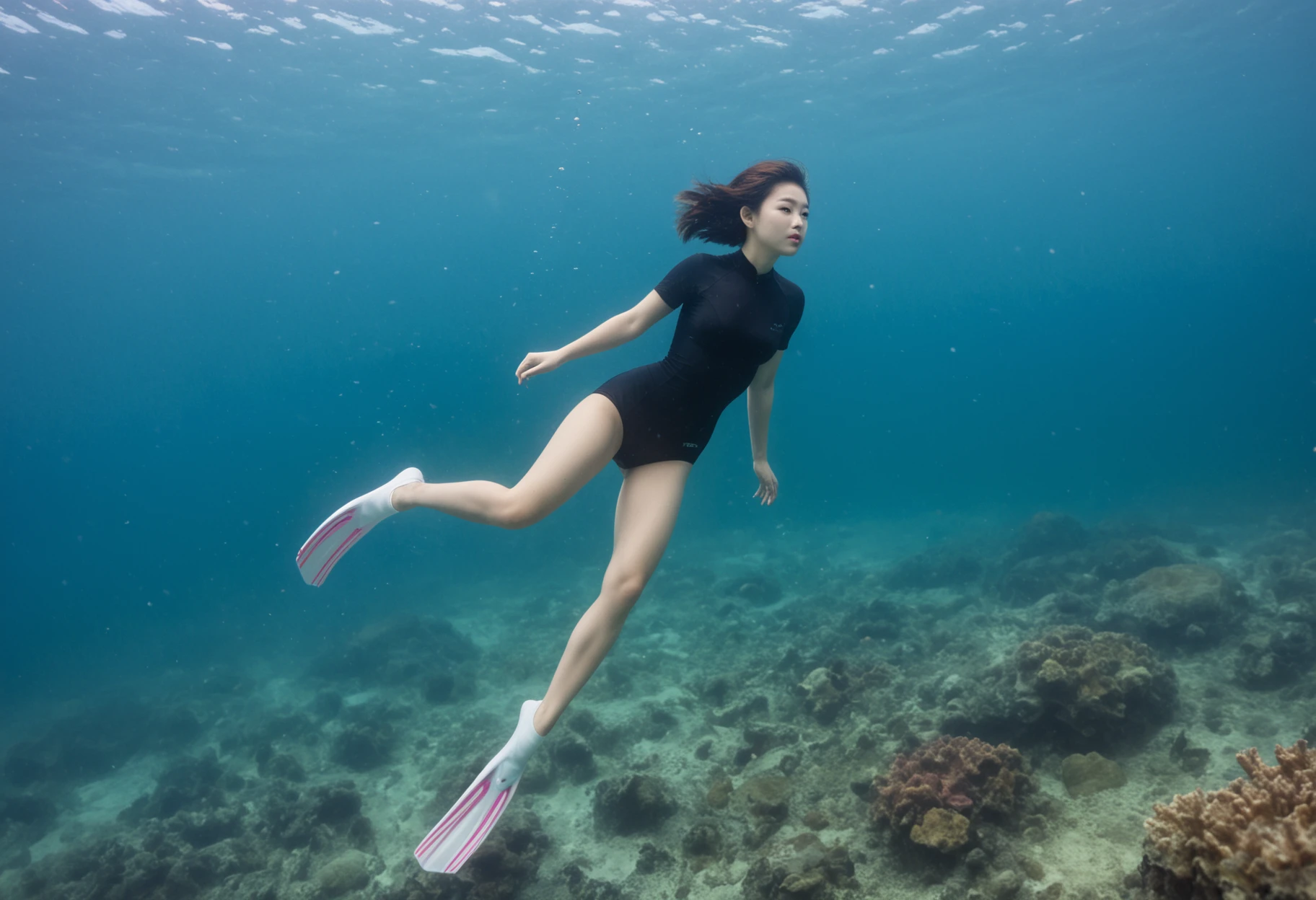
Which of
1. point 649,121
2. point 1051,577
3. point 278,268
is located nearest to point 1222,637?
point 1051,577

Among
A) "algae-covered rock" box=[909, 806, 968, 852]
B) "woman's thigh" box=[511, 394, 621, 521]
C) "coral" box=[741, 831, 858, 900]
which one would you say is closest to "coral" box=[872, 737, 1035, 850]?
"algae-covered rock" box=[909, 806, 968, 852]

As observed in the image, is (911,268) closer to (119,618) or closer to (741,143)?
(741,143)

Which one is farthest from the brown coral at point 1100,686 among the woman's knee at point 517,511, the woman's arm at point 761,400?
the woman's knee at point 517,511

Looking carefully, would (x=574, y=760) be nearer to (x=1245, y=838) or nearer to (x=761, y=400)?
(x=761, y=400)

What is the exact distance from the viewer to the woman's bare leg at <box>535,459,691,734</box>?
3.51 m

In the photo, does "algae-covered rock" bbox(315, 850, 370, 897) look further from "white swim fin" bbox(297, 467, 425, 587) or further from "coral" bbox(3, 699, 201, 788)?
"coral" bbox(3, 699, 201, 788)

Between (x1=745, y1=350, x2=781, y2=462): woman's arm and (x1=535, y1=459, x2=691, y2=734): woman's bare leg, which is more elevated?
(x1=745, y1=350, x2=781, y2=462): woman's arm

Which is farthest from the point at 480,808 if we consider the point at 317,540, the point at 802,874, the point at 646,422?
the point at 646,422

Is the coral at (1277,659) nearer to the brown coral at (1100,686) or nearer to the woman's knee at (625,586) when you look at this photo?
the brown coral at (1100,686)

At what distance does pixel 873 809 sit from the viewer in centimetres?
528

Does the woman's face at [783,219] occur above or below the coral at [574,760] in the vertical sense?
above

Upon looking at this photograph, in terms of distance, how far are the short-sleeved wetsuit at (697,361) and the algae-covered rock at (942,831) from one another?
3277 mm

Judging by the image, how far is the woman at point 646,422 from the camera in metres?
3.57

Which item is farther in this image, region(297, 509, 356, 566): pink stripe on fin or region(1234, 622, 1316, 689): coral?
region(1234, 622, 1316, 689): coral
